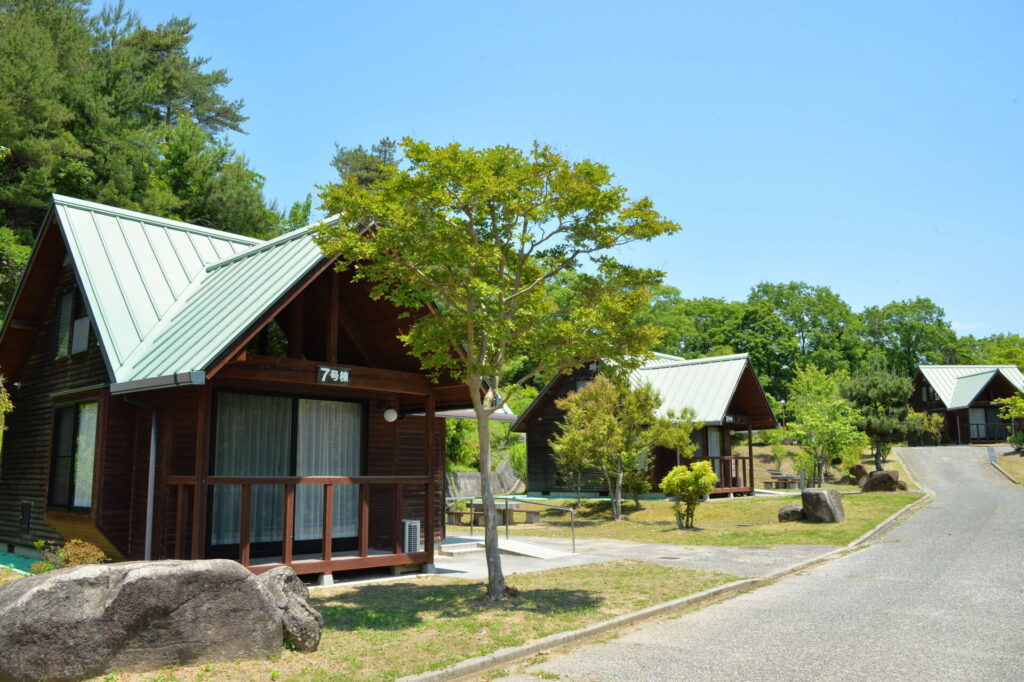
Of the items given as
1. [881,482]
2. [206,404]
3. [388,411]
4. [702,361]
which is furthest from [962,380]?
[206,404]

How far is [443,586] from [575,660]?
462 cm

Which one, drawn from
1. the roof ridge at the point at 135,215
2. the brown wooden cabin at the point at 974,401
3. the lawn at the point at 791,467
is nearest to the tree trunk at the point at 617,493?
the lawn at the point at 791,467

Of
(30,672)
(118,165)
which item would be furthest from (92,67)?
(30,672)

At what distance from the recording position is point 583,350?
1180cm

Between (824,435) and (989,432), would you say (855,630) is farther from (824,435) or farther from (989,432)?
(989,432)

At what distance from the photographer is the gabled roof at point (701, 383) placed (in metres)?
33.1

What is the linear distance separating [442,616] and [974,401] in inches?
2363

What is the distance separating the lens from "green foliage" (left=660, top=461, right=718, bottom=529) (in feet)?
75.0

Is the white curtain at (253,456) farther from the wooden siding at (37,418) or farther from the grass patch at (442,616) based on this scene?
the wooden siding at (37,418)

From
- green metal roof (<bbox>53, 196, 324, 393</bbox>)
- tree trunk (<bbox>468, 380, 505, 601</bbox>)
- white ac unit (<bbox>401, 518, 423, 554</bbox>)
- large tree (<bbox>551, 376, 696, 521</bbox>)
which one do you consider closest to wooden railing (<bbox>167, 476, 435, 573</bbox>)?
white ac unit (<bbox>401, 518, 423, 554</bbox>)

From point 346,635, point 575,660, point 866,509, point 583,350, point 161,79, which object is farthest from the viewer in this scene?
point 161,79

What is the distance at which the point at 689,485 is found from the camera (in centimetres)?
2303

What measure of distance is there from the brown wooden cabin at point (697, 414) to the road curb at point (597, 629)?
55.3 feet

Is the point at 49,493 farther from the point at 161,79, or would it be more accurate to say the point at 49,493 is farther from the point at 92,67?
the point at 161,79
